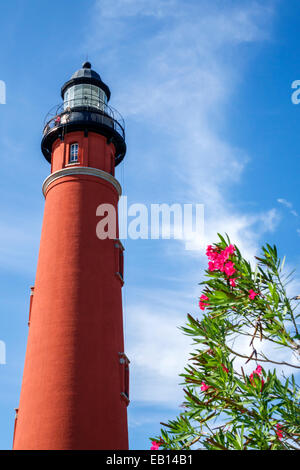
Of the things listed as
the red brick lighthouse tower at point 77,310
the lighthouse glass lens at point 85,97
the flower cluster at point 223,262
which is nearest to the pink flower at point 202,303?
the flower cluster at point 223,262

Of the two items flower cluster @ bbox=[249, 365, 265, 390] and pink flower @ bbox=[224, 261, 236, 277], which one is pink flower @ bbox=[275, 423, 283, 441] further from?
pink flower @ bbox=[224, 261, 236, 277]

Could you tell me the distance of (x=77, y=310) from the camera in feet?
71.6

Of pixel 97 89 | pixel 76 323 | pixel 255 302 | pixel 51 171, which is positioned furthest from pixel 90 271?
pixel 255 302

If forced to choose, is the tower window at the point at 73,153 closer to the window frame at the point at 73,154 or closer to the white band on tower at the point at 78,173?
the window frame at the point at 73,154

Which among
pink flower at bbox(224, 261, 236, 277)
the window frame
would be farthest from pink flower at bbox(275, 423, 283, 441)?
the window frame

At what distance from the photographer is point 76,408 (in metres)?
20.1

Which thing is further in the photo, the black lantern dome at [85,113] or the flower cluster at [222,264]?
the black lantern dome at [85,113]

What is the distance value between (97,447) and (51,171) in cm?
1317

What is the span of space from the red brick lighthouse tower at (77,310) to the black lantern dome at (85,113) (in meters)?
0.07

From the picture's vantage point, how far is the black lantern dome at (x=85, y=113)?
1048 inches

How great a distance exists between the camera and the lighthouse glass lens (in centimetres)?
2769

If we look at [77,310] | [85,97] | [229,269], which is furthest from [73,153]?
[229,269]

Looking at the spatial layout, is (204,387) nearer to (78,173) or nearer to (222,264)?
(222,264)

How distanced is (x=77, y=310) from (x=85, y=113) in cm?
1030
